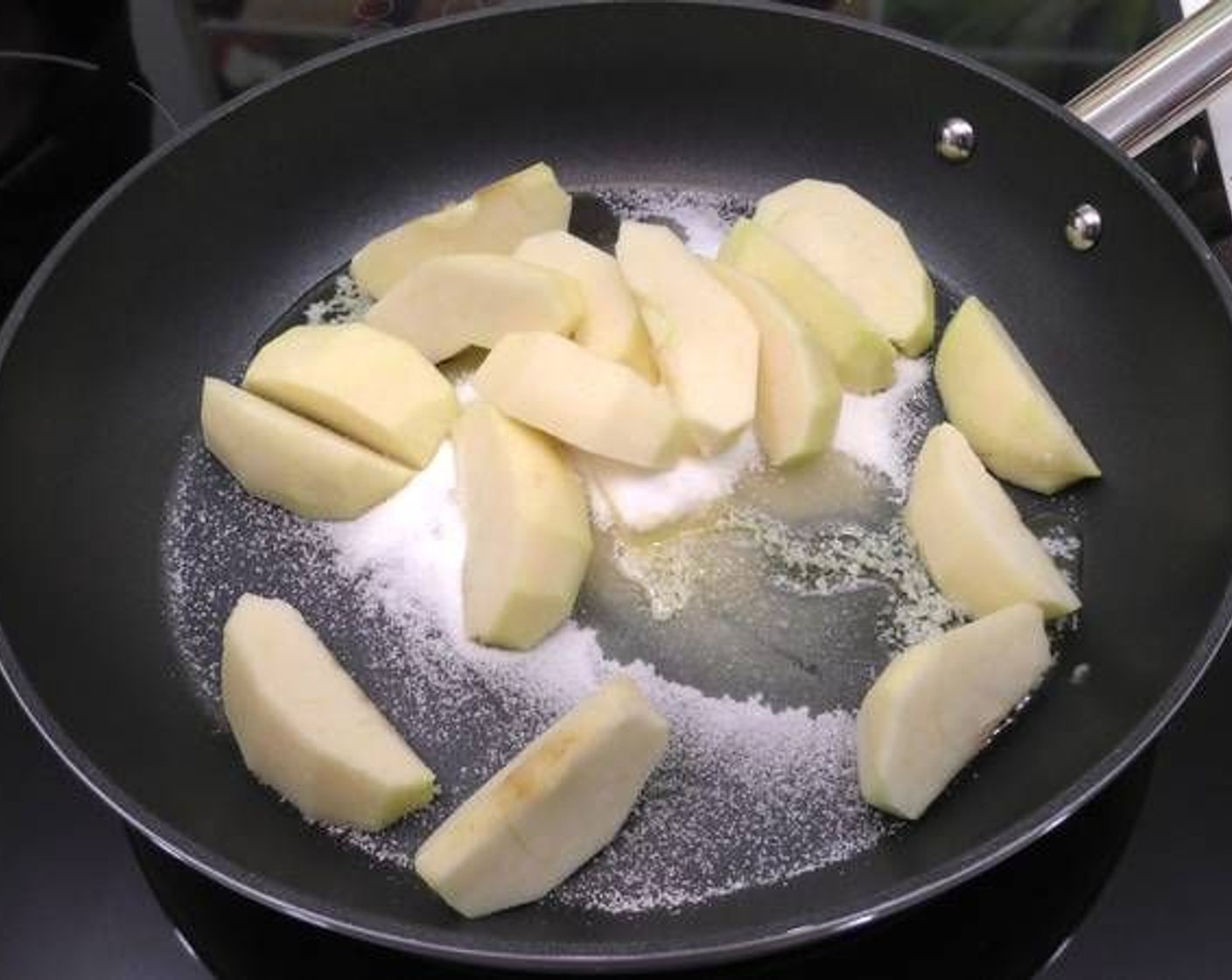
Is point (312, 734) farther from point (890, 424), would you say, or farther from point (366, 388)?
point (890, 424)

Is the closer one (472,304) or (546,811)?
(546,811)

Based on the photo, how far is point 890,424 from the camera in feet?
3.65

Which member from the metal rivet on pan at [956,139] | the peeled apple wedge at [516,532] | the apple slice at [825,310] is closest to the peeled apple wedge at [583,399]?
the peeled apple wedge at [516,532]

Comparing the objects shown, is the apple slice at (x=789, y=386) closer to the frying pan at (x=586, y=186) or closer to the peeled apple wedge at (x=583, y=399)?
the peeled apple wedge at (x=583, y=399)

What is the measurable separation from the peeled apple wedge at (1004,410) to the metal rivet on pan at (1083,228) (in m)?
0.11

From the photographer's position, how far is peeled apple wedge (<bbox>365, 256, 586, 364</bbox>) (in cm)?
109

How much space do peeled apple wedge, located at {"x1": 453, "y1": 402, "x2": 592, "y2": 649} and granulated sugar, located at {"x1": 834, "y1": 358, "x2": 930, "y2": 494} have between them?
0.67ft

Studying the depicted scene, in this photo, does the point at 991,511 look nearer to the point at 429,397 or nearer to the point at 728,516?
the point at 728,516

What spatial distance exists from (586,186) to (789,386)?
1.11ft

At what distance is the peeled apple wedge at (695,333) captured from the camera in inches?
41.1

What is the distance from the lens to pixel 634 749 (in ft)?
2.82

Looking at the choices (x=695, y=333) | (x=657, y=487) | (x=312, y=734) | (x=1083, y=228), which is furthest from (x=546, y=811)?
(x=1083, y=228)

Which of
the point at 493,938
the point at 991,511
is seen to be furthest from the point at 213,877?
the point at 991,511

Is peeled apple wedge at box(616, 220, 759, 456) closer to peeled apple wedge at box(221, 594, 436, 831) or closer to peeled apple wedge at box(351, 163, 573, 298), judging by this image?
peeled apple wedge at box(351, 163, 573, 298)
